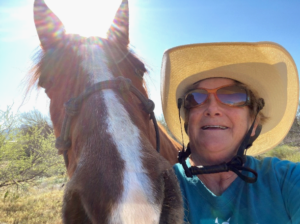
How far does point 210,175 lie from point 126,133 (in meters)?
0.93

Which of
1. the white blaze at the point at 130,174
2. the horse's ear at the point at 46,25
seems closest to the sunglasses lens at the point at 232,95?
the white blaze at the point at 130,174

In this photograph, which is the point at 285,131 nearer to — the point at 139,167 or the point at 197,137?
the point at 197,137

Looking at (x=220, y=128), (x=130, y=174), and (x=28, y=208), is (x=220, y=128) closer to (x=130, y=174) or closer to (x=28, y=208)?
(x=130, y=174)

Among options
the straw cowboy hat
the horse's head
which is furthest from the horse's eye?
the straw cowboy hat

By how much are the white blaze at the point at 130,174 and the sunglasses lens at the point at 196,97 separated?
0.77 metres

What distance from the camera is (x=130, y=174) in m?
1.05

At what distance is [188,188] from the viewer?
1679 mm

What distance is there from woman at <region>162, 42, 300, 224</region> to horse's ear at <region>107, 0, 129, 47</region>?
716 mm

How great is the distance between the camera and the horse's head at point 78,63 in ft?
5.88

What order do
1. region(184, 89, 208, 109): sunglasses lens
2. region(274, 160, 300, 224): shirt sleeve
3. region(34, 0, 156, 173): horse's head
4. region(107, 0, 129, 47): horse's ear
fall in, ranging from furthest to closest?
region(107, 0, 129, 47): horse's ear < region(184, 89, 208, 109): sunglasses lens < region(34, 0, 156, 173): horse's head < region(274, 160, 300, 224): shirt sleeve

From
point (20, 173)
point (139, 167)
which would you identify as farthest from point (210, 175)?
point (20, 173)

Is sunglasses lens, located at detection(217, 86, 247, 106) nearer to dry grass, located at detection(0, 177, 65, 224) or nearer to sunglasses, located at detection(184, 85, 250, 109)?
sunglasses, located at detection(184, 85, 250, 109)

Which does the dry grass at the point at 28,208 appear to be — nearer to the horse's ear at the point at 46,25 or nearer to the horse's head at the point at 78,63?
the horse's head at the point at 78,63

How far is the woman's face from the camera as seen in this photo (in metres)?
1.80
